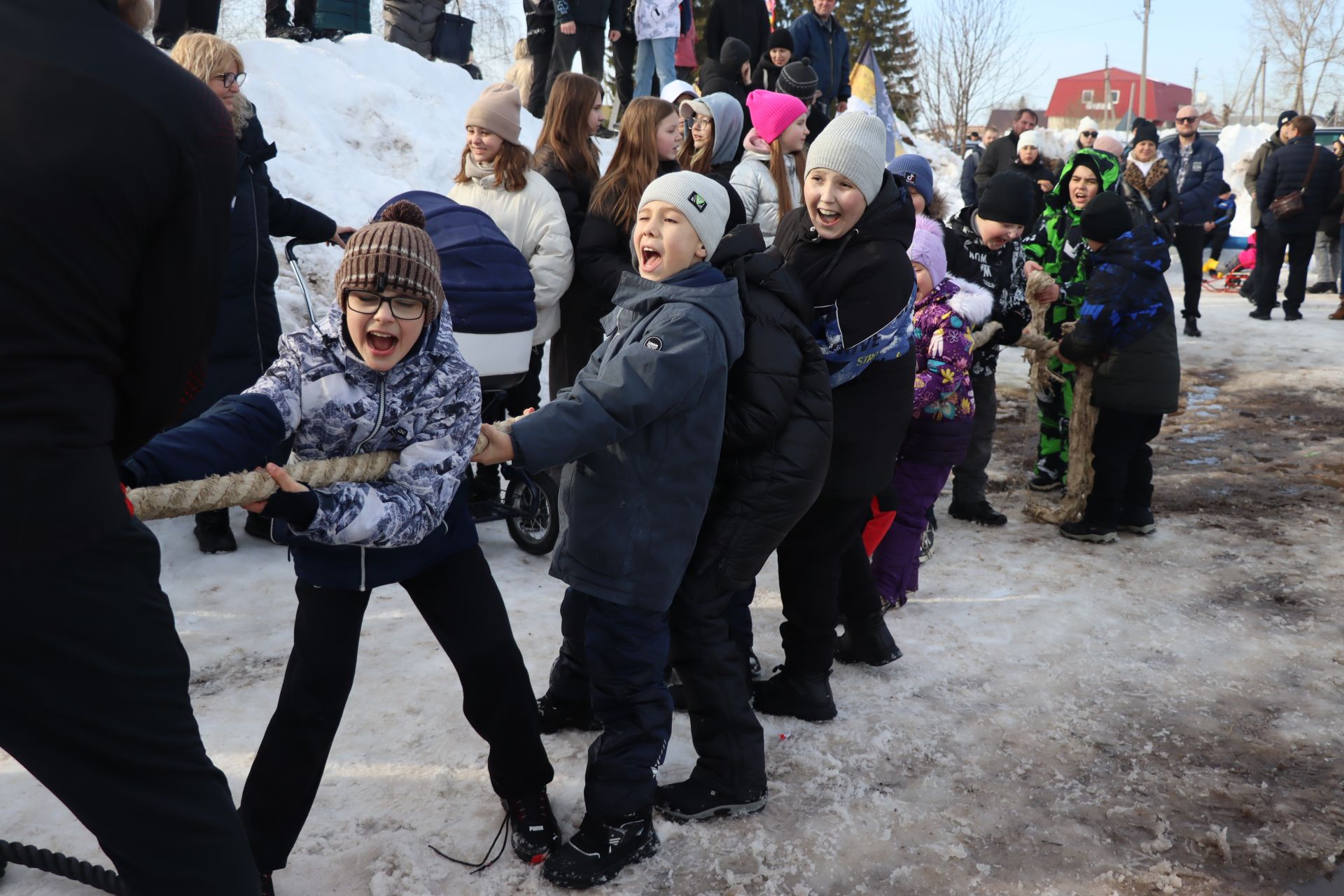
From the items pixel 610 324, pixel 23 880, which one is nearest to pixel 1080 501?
pixel 610 324

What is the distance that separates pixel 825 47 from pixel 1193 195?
5.14 metres

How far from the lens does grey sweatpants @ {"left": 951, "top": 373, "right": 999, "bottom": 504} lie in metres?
5.98

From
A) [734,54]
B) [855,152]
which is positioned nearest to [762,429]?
[855,152]

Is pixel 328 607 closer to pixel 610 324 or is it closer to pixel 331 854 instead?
pixel 331 854

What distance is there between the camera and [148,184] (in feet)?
4.99

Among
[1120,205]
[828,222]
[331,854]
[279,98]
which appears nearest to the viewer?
[331,854]

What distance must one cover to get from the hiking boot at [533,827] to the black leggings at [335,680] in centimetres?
20

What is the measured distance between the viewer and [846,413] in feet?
11.9

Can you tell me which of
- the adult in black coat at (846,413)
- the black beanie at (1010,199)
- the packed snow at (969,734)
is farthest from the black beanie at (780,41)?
the adult in black coat at (846,413)

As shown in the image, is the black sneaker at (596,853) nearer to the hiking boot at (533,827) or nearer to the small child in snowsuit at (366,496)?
the hiking boot at (533,827)

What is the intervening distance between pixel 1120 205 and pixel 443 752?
4.40 metres

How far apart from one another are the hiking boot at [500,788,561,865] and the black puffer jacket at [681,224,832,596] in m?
0.77

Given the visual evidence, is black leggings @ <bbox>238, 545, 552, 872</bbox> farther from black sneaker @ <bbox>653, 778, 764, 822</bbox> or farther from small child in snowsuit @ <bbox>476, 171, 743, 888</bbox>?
black sneaker @ <bbox>653, 778, 764, 822</bbox>

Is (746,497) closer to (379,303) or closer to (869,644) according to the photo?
(379,303)
